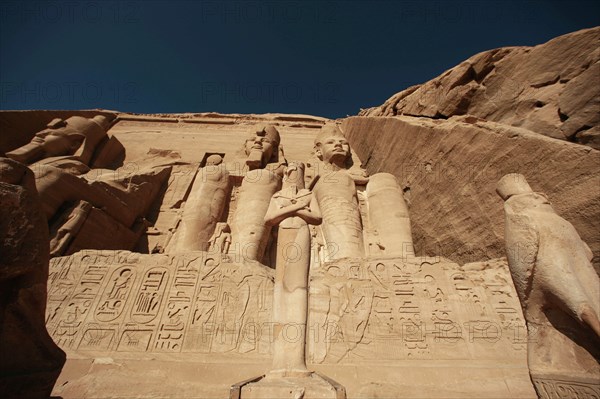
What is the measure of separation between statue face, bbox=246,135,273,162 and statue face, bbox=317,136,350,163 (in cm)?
117

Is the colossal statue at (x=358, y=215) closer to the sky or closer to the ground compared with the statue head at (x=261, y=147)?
closer to the ground

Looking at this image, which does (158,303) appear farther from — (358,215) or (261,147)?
(261,147)

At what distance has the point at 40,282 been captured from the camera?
1978 mm

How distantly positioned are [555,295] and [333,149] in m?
5.27

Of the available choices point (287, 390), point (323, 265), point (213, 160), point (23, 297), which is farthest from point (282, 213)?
point (213, 160)

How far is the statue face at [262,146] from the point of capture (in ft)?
24.4

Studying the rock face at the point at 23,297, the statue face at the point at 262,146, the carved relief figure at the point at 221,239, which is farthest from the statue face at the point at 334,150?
the rock face at the point at 23,297

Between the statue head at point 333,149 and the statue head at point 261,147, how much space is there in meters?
1.06

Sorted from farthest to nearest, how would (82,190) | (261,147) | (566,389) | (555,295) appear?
(261,147), (82,190), (555,295), (566,389)

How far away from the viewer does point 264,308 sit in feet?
12.4

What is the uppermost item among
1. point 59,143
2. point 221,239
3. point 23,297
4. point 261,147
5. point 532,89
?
point 261,147

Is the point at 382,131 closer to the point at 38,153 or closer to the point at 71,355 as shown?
the point at 71,355

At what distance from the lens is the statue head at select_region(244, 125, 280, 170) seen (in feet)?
23.2

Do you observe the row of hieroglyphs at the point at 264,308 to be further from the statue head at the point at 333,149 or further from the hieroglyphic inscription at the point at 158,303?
the statue head at the point at 333,149
